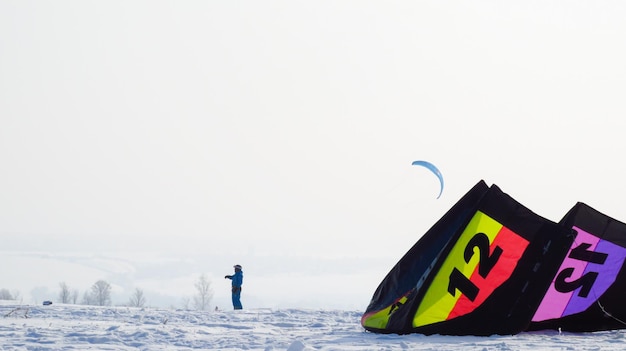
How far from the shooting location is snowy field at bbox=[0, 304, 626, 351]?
34.2 ft

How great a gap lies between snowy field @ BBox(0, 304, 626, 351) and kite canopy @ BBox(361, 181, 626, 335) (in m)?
0.27

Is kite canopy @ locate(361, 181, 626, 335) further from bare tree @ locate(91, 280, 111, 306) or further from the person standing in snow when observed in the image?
bare tree @ locate(91, 280, 111, 306)

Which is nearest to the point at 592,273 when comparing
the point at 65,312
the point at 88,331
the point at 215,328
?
the point at 215,328

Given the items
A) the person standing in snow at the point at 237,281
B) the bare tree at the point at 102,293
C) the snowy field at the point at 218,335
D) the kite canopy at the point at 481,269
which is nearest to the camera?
the snowy field at the point at 218,335

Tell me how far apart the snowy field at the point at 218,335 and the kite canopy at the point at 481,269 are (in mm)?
275

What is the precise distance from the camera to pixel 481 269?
12.0 meters

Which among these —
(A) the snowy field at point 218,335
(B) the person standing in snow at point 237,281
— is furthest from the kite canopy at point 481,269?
(B) the person standing in snow at point 237,281

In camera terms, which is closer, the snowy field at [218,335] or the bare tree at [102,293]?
the snowy field at [218,335]

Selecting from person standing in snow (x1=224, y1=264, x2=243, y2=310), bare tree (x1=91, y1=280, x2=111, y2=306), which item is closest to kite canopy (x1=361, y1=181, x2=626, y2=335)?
person standing in snow (x1=224, y1=264, x2=243, y2=310)

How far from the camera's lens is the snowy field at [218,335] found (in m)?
10.4

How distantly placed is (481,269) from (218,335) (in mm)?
3256

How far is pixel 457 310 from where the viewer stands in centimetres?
1193

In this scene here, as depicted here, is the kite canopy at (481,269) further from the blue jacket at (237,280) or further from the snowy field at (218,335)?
the blue jacket at (237,280)

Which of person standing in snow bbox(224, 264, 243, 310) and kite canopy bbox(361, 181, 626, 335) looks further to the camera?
person standing in snow bbox(224, 264, 243, 310)
